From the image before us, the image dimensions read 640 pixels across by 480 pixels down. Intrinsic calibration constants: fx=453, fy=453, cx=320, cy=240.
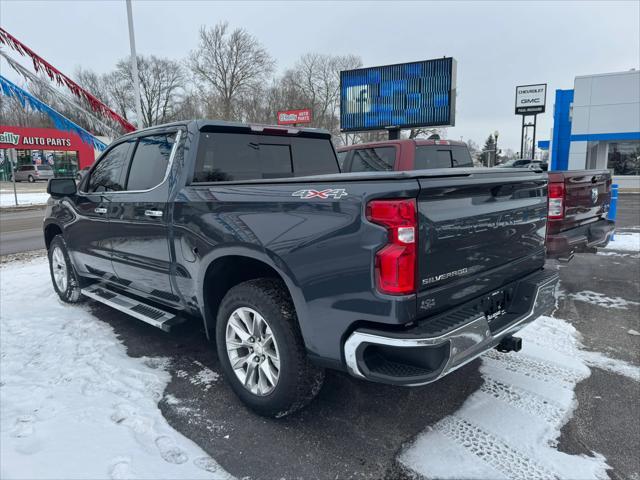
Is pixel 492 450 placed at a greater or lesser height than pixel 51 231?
lesser

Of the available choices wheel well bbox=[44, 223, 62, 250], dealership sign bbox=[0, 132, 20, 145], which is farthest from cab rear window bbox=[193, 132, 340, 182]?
dealership sign bbox=[0, 132, 20, 145]

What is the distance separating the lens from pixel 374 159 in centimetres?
699

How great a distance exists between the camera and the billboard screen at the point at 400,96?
49.5 ft

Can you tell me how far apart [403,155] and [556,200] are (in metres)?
2.29

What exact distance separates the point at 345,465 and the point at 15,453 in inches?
72.6

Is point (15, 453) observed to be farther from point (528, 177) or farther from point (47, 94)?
point (47, 94)

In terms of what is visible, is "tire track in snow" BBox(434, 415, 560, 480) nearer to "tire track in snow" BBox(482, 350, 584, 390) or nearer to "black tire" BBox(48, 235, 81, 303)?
"tire track in snow" BBox(482, 350, 584, 390)

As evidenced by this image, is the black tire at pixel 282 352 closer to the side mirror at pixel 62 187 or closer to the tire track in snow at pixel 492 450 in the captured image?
the tire track in snow at pixel 492 450

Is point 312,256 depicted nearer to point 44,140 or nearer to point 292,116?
point 292,116

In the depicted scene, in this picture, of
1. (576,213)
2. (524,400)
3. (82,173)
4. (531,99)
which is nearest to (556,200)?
(576,213)

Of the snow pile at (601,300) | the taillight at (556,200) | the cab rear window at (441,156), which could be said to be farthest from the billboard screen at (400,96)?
the taillight at (556,200)

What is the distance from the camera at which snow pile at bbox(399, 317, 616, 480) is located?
8.02 ft

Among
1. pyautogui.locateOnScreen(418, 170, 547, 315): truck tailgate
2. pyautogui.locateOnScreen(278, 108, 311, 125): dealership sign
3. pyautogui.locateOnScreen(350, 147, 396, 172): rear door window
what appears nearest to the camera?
pyautogui.locateOnScreen(418, 170, 547, 315): truck tailgate

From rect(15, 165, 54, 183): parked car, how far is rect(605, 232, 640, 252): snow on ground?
4594 cm
